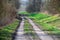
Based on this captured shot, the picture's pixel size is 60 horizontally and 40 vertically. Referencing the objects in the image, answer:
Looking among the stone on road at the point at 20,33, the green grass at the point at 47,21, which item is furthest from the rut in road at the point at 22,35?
the green grass at the point at 47,21

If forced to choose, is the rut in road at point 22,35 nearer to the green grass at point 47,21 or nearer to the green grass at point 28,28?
the green grass at point 28,28

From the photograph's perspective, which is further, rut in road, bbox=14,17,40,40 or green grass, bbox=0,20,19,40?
rut in road, bbox=14,17,40,40

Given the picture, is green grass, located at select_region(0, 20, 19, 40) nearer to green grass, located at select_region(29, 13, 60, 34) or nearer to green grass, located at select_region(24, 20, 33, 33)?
green grass, located at select_region(24, 20, 33, 33)

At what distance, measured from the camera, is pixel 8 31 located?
2.50m

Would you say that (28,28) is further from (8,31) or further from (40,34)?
(8,31)

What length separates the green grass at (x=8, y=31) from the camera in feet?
7.86

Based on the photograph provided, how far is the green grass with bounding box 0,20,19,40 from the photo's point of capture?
2396 mm

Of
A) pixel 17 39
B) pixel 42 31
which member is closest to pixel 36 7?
pixel 42 31

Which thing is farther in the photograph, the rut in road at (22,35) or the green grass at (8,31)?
the rut in road at (22,35)

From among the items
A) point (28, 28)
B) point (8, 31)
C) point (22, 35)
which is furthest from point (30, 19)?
point (8, 31)

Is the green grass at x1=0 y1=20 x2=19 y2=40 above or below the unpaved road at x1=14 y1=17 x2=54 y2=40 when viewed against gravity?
above

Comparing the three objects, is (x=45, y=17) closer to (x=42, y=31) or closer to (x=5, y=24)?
(x=42, y=31)

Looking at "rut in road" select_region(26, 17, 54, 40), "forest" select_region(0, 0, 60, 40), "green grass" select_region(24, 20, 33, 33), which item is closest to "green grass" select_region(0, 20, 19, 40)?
"forest" select_region(0, 0, 60, 40)

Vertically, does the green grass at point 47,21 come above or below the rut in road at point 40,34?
above
